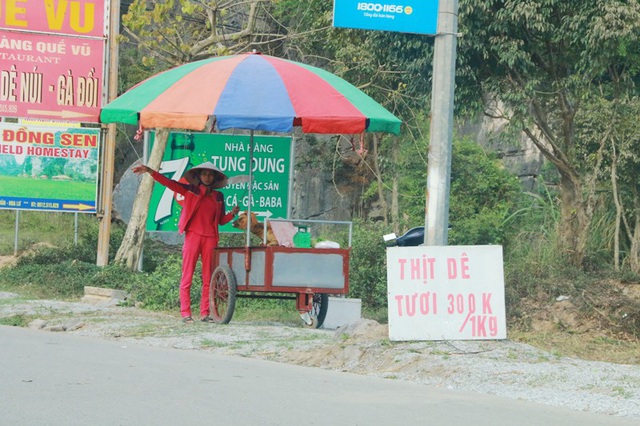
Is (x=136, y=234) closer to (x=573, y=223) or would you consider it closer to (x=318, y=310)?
(x=318, y=310)

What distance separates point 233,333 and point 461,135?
17361 millimetres

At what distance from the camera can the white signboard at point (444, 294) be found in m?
10.7

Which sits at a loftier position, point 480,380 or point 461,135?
point 461,135

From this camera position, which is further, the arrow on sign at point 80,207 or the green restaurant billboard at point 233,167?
the arrow on sign at point 80,207

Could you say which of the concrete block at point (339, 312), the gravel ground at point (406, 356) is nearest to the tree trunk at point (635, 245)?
the concrete block at point (339, 312)

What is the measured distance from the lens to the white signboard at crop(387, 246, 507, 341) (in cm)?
1073

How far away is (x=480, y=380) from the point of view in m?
9.19

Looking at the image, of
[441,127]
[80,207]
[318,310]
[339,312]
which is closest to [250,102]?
[441,127]

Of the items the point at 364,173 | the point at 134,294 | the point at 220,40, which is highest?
the point at 220,40

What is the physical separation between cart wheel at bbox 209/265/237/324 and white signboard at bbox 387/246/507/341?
116 inches

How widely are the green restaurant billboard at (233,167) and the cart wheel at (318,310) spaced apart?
143 inches

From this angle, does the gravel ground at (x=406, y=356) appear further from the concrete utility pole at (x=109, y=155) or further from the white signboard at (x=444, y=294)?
the concrete utility pole at (x=109, y=155)

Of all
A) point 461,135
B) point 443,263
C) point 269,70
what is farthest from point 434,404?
point 461,135

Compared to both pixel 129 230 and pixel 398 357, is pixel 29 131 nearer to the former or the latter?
pixel 129 230
